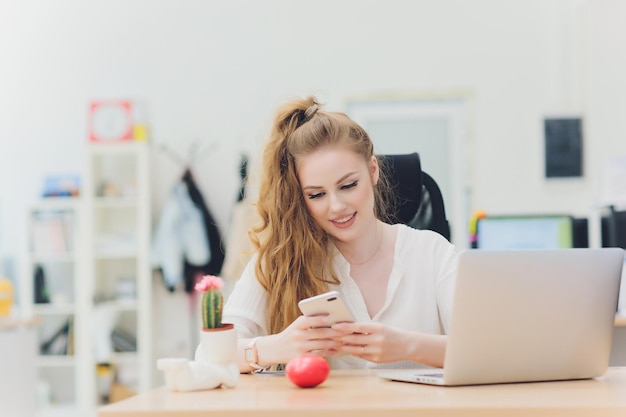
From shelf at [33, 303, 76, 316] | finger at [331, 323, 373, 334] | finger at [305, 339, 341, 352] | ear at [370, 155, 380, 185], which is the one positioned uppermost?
ear at [370, 155, 380, 185]

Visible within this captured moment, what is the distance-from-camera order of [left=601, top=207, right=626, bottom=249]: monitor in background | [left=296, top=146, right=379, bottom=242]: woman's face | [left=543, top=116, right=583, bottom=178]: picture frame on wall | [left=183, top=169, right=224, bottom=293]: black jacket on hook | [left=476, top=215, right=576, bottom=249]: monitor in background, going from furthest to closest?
[left=183, top=169, right=224, bottom=293]: black jacket on hook → [left=543, top=116, right=583, bottom=178]: picture frame on wall → [left=476, top=215, right=576, bottom=249]: monitor in background → [left=601, top=207, right=626, bottom=249]: monitor in background → [left=296, top=146, right=379, bottom=242]: woman's face

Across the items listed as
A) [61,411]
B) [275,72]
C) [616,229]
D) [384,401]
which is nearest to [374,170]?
[384,401]

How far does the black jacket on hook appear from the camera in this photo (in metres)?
5.65

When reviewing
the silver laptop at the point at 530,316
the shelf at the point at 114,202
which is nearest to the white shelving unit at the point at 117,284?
the shelf at the point at 114,202

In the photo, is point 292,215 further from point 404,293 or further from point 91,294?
point 91,294

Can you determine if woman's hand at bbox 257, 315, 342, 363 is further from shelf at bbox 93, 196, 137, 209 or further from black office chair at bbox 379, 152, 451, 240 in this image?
shelf at bbox 93, 196, 137, 209

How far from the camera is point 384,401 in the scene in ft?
4.28

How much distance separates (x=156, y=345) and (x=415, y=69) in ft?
8.03

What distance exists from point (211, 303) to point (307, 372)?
0.20 m

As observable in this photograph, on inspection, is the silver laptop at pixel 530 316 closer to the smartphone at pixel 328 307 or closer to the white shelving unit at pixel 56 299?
the smartphone at pixel 328 307

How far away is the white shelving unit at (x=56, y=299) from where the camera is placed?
18.5 ft

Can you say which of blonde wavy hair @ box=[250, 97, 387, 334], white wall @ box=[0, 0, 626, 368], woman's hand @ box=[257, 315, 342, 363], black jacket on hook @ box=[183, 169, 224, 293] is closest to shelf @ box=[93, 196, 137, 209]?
white wall @ box=[0, 0, 626, 368]

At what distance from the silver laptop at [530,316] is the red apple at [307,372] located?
150 mm

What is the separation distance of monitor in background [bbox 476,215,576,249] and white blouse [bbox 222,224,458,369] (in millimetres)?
1813
